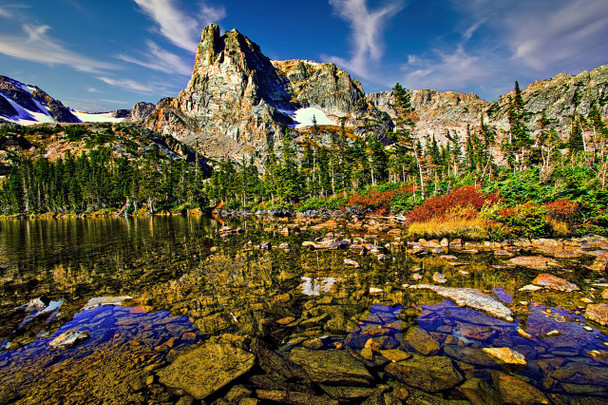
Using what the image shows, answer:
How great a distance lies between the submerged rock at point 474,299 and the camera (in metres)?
7.69

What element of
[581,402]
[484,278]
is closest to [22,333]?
[581,402]

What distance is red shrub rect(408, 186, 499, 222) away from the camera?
21016mm

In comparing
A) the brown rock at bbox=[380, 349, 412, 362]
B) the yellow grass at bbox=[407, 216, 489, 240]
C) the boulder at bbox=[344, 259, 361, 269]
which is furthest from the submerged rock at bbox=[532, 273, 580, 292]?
the yellow grass at bbox=[407, 216, 489, 240]

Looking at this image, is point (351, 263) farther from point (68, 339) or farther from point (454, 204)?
point (454, 204)

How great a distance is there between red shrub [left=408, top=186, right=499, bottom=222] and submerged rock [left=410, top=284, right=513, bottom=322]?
13.0m

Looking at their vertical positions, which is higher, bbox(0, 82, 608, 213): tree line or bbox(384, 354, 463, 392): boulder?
bbox(0, 82, 608, 213): tree line

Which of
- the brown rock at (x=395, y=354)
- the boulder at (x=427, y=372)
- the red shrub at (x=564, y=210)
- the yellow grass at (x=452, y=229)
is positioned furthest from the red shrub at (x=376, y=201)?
the boulder at (x=427, y=372)

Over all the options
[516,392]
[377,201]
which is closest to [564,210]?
[516,392]

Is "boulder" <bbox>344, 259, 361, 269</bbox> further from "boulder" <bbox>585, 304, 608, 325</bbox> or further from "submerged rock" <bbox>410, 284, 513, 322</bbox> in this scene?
"boulder" <bbox>585, 304, 608, 325</bbox>

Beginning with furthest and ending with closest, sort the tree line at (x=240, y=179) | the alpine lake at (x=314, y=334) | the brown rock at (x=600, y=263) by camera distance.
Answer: the tree line at (x=240, y=179) → the brown rock at (x=600, y=263) → the alpine lake at (x=314, y=334)

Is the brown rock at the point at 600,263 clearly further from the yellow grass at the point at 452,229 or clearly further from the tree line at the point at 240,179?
the tree line at the point at 240,179

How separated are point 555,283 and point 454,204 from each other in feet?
45.0

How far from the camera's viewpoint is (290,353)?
6.02 m

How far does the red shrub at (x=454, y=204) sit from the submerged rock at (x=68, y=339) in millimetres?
23254
